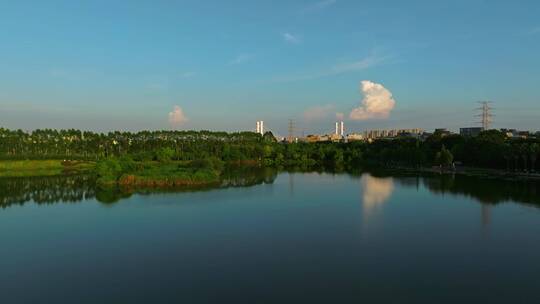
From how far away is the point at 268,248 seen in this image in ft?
52.2

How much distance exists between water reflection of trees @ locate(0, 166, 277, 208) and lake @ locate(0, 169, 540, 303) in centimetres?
41

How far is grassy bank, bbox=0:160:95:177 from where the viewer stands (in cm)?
4293

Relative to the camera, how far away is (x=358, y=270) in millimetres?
13289

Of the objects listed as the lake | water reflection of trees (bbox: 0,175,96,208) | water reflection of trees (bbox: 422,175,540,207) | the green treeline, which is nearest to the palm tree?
the green treeline

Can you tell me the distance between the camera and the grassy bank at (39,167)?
42931 mm

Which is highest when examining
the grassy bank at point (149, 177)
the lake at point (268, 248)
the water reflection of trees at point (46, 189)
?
the grassy bank at point (149, 177)

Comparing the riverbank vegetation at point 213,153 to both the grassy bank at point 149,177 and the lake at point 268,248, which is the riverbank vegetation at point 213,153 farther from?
the lake at point 268,248

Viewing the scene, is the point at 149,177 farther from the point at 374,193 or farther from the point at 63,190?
the point at 374,193

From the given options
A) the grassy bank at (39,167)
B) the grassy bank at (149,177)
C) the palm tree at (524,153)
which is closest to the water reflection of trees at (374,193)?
the grassy bank at (149,177)

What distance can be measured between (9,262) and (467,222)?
1846 cm

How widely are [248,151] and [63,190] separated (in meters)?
38.9

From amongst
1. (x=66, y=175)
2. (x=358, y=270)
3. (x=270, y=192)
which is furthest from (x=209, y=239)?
(x=66, y=175)

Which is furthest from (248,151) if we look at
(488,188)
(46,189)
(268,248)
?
(268,248)

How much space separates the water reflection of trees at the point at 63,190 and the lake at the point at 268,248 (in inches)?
16.1
